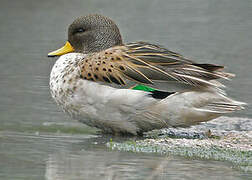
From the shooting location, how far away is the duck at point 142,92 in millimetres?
6648

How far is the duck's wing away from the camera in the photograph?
6.65 metres

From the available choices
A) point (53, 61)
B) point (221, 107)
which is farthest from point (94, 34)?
point (53, 61)

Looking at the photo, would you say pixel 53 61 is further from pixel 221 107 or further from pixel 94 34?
pixel 221 107

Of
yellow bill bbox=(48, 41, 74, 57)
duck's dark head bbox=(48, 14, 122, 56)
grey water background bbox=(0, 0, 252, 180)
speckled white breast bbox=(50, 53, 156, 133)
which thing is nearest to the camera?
grey water background bbox=(0, 0, 252, 180)

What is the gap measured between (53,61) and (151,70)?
584 cm

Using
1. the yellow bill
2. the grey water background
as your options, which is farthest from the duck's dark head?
the grey water background

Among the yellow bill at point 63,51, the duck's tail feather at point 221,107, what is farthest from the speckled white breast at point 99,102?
the yellow bill at point 63,51

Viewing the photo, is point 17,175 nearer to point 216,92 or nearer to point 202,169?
point 202,169

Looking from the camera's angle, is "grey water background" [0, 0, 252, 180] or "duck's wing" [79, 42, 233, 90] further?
"duck's wing" [79, 42, 233, 90]

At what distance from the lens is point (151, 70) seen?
263 inches

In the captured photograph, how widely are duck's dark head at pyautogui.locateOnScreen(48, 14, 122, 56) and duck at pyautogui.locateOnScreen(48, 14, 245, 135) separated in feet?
2.20

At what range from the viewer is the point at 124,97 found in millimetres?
6617

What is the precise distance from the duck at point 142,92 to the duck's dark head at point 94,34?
2.20ft

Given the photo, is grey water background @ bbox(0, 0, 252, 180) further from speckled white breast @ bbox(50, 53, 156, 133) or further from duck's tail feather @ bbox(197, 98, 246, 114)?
duck's tail feather @ bbox(197, 98, 246, 114)
